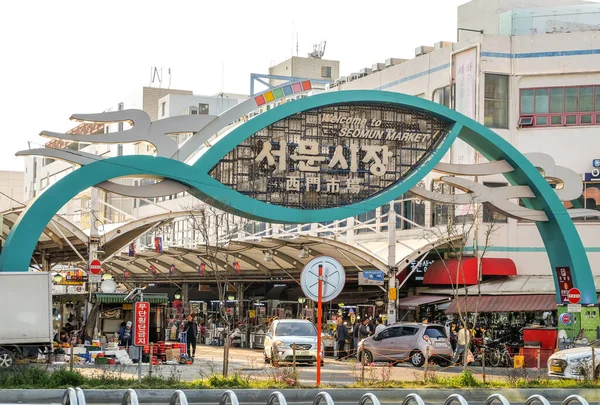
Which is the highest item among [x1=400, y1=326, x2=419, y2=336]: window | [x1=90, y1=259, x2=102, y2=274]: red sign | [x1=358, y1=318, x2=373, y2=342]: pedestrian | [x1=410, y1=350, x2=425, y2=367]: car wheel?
[x1=90, y1=259, x2=102, y2=274]: red sign

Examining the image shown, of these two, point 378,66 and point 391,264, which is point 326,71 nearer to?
point 378,66

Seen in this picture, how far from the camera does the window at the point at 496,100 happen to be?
157ft

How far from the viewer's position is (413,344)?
36.5m

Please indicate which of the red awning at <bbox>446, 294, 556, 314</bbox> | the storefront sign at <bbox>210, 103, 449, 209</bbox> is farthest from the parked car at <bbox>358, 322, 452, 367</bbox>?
the storefront sign at <bbox>210, 103, 449, 209</bbox>

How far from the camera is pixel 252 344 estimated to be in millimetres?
51188

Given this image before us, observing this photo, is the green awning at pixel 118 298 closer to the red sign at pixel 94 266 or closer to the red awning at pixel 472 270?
the red sign at pixel 94 266

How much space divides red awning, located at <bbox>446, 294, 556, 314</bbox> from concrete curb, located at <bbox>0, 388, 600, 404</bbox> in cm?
1687

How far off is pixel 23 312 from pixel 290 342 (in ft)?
32.3

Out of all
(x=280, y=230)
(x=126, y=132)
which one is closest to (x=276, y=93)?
(x=126, y=132)

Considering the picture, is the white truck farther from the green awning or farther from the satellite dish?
the satellite dish

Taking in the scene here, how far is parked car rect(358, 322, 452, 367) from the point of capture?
1425 inches

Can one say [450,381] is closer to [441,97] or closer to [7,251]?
[7,251]

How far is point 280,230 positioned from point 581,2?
20659 millimetres

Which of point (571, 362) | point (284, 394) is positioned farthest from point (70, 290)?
point (284, 394)
